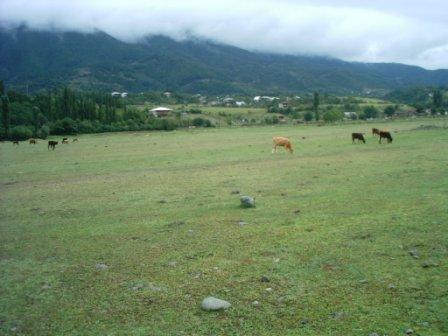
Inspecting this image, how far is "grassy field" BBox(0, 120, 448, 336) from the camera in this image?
7.69 metres

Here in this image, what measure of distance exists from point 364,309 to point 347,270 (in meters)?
1.70

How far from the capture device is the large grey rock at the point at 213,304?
26.3 ft

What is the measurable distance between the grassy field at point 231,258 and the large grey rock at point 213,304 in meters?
0.13

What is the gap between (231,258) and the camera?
34.4 feet

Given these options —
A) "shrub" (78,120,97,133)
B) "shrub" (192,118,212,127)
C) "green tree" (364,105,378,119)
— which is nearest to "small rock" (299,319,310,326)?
"shrub" (78,120,97,133)

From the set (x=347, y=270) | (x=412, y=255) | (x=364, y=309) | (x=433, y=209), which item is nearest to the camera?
(x=364, y=309)

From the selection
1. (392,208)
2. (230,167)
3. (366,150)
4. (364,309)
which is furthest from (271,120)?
(364,309)

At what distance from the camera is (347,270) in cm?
945

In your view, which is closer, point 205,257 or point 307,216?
point 205,257

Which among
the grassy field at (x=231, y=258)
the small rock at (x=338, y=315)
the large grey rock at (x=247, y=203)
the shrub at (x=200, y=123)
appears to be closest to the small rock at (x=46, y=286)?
the grassy field at (x=231, y=258)

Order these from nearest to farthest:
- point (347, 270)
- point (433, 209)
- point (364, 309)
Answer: point (364, 309)
point (347, 270)
point (433, 209)

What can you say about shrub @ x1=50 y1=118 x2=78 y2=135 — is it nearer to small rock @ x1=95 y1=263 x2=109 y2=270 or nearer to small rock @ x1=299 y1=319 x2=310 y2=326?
small rock @ x1=95 y1=263 x2=109 y2=270

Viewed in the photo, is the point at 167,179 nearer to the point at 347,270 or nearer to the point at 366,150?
the point at 347,270

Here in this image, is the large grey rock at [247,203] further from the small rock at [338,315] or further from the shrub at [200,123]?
the shrub at [200,123]
